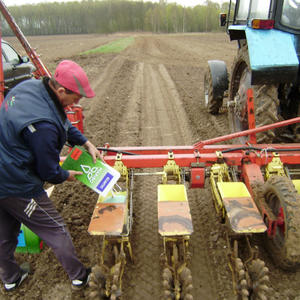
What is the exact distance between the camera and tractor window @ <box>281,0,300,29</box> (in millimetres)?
3340

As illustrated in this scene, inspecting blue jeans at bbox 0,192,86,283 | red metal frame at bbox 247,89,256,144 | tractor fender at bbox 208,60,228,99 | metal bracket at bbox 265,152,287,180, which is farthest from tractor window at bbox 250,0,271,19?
blue jeans at bbox 0,192,86,283

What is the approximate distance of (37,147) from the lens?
1786 millimetres

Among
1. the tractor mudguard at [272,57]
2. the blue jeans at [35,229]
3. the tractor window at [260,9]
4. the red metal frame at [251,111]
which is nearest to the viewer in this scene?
the blue jeans at [35,229]

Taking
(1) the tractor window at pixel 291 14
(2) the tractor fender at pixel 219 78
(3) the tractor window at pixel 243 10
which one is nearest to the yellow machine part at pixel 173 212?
(1) the tractor window at pixel 291 14

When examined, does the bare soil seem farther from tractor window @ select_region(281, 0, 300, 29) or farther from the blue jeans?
tractor window @ select_region(281, 0, 300, 29)

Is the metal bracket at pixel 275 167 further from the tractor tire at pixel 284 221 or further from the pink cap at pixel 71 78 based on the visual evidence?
the pink cap at pixel 71 78

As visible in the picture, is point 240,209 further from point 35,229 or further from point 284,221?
point 35,229

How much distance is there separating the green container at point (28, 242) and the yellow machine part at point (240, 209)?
1.79m

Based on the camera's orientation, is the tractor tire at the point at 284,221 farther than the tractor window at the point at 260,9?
No

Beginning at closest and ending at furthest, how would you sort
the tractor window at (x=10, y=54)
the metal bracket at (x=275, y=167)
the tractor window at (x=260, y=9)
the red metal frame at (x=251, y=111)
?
the metal bracket at (x=275, y=167) < the red metal frame at (x=251, y=111) < the tractor window at (x=260, y=9) < the tractor window at (x=10, y=54)

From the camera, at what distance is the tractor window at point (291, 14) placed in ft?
11.0

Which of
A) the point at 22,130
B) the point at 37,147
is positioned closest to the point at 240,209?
the point at 37,147

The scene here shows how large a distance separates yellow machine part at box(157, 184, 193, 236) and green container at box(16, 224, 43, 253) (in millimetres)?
1274

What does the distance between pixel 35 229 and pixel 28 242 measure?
62 cm
